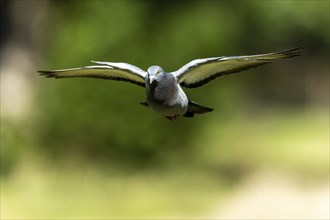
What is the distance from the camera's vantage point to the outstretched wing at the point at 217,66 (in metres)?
1.36

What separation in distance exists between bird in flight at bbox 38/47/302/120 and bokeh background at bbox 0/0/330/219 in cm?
566

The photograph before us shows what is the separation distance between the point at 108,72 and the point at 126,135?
614 centimetres

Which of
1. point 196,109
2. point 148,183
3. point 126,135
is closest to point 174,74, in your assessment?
point 196,109

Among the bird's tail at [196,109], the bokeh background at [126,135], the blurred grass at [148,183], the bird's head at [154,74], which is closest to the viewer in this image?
the bird's head at [154,74]

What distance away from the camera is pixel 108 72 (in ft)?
5.26

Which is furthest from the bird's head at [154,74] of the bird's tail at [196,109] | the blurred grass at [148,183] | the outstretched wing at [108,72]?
the blurred grass at [148,183]

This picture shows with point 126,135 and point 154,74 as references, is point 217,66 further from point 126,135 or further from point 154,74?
point 126,135

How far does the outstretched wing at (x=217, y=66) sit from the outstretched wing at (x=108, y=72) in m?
0.08

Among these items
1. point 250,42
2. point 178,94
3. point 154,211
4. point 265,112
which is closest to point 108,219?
point 154,211

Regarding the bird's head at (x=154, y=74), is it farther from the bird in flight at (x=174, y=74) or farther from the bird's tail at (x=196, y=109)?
the bird's tail at (x=196, y=109)

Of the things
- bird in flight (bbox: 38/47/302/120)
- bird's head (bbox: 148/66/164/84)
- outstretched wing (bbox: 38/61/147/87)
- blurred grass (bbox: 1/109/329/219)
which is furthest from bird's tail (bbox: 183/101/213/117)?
blurred grass (bbox: 1/109/329/219)

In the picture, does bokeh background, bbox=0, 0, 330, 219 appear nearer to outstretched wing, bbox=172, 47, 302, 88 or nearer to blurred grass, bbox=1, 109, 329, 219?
blurred grass, bbox=1, 109, 329, 219

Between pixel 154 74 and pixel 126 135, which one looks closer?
pixel 154 74

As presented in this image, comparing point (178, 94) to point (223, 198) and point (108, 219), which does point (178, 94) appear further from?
point (223, 198)
